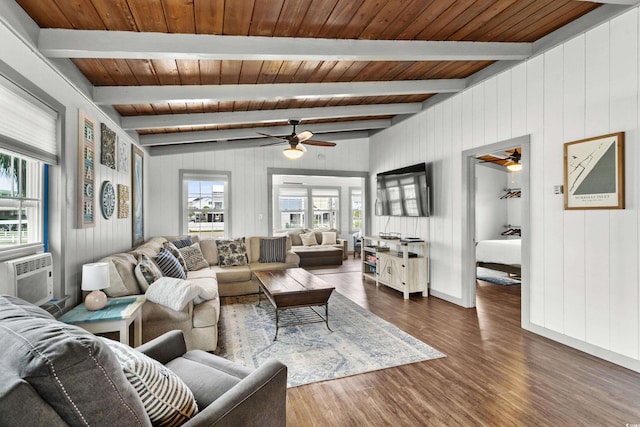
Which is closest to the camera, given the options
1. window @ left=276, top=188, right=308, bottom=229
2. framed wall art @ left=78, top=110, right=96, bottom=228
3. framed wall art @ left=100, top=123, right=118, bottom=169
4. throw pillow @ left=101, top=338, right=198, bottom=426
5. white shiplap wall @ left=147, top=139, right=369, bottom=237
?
throw pillow @ left=101, top=338, right=198, bottom=426

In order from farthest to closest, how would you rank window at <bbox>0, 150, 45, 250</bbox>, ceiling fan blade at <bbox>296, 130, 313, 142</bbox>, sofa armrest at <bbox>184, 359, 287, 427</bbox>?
ceiling fan blade at <bbox>296, 130, 313, 142</bbox>, window at <bbox>0, 150, 45, 250</bbox>, sofa armrest at <bbox>184, 359, 287, 427</bbox>

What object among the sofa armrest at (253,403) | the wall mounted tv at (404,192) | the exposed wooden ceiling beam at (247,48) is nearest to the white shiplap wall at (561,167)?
Result: the exposed wooden ceiling beam at (247,48)

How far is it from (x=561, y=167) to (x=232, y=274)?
441 centimetres

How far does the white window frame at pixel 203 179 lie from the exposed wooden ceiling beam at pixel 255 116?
2060 mm

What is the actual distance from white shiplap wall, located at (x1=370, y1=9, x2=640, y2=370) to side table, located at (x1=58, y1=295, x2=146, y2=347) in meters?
3.86

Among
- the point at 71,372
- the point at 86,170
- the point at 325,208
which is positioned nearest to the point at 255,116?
the point at 86,170

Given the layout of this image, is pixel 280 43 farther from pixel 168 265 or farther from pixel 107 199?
pixel 168 265

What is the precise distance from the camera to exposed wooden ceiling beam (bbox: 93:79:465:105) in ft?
11.1

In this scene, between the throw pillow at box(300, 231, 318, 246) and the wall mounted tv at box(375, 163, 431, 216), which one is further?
the throw pillow at box(300, 231, 318, 246)

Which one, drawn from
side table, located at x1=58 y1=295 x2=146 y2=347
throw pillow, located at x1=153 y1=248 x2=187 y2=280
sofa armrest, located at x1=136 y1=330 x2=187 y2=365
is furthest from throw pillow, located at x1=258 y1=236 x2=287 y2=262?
sofa armrest, located at x1=136 y1=330 x2=187 y2=365

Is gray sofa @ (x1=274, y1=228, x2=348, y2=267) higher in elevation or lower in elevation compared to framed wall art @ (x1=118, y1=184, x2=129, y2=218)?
lower

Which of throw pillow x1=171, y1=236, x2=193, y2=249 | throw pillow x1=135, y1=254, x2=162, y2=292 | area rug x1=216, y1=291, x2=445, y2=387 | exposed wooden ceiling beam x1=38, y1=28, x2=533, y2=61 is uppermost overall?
exposed wooden ceiling beam x1=38, y1=28, x2=533, y2=61

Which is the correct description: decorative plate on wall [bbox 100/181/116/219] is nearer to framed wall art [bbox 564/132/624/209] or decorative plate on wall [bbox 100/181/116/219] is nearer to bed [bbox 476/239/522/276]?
framed wall art [bbox 564/132/624/209]

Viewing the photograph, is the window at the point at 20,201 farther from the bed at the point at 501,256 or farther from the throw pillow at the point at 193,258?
the bed at the point at 501,256
